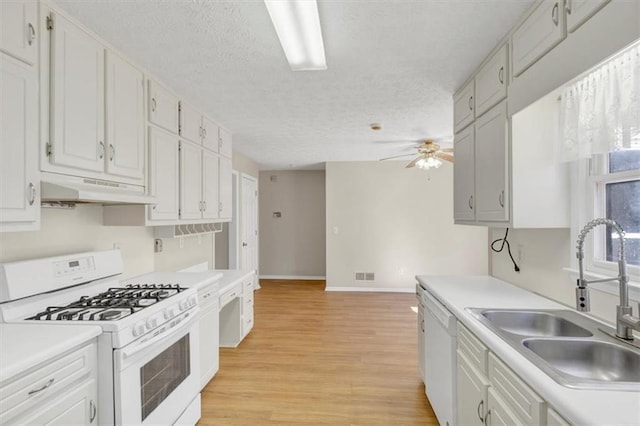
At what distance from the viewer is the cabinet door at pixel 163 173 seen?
2.32m

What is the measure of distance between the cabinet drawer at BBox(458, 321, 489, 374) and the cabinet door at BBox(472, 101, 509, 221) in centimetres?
76

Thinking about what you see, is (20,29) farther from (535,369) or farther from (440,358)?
(440,358)

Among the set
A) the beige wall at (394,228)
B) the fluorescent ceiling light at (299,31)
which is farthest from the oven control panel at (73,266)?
the beige wall at (394,228)

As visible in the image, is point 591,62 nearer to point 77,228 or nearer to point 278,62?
point 278,62

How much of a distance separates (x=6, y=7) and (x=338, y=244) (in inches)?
199

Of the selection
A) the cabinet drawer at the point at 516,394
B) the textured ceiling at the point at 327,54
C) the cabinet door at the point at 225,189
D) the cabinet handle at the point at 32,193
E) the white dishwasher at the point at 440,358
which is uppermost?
the textured ceiling at the point at 327,54

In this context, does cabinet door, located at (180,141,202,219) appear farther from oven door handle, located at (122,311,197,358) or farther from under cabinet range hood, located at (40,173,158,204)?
oven door handle, located at (122,311,197,358)

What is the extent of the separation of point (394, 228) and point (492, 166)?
3728mm

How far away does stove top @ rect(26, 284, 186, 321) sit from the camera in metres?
1.50

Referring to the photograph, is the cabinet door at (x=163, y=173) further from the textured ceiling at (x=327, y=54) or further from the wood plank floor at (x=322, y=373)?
the wood plank floor at (x=322, y=373)

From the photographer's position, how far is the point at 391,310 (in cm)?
460

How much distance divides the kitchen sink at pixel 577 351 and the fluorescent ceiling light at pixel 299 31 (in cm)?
178

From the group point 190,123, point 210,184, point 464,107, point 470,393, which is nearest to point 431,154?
point 464,107

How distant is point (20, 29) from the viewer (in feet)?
4.53
